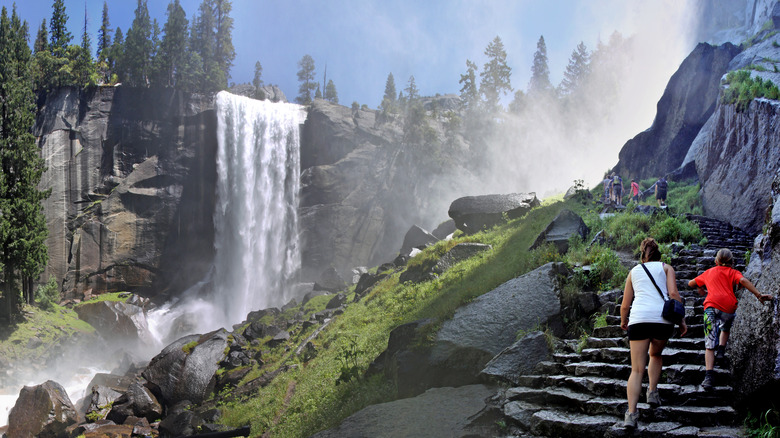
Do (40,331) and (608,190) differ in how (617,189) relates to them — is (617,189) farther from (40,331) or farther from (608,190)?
(40,331)

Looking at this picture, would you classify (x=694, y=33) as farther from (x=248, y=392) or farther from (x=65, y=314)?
(x=65, y=314)

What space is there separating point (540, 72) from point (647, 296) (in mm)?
70995

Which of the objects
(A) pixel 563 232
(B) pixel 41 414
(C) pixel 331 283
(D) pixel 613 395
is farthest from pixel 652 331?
(C) pixel 331 283

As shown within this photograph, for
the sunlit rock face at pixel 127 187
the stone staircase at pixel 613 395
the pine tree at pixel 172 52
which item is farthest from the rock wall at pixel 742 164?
the pine tree at pixel 172 52

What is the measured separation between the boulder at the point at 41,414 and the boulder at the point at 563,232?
18528 millimetres

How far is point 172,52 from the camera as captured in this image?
5097 centimetres

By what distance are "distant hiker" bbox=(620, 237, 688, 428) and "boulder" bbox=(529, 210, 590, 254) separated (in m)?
8.14

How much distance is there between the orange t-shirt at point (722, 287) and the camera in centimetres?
625

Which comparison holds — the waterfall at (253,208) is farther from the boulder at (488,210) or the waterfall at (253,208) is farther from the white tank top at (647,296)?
the white tank top at (647,296)

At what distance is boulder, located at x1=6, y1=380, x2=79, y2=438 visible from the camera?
653 inches

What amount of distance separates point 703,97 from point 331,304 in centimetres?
2827

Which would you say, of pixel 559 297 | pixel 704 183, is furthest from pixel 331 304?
pixel 704 183

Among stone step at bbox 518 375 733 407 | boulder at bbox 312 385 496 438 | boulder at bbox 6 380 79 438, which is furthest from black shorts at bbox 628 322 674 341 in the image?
boulder at bbox 6 380 79 438

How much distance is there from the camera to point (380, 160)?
46500 millimetres
